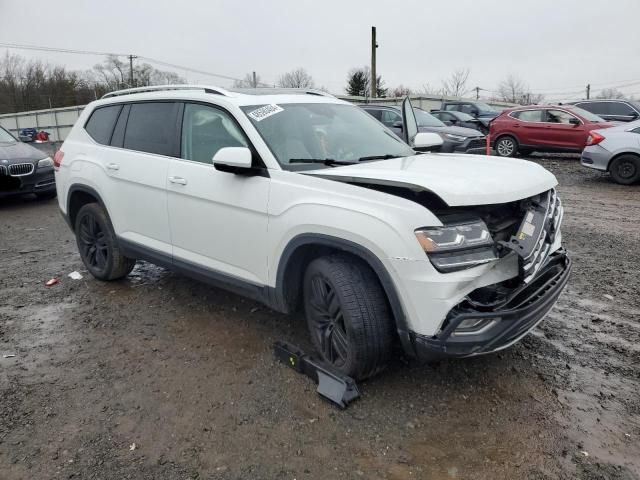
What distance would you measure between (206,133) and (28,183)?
7.15 metres

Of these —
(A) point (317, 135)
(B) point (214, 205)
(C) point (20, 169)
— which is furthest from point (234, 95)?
(C) point (20, 169)

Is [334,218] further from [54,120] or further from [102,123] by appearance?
[54,120]

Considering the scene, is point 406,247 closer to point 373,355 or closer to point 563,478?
point 373,355

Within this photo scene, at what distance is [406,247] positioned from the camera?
2613mm

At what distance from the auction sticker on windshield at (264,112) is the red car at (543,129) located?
38.9 ft

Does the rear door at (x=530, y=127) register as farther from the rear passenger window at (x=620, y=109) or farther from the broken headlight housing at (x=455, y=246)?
the broken headlight housing at (x=455, y=246)

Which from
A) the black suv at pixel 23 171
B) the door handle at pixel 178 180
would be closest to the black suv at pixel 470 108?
the black suv at pixel 23 171

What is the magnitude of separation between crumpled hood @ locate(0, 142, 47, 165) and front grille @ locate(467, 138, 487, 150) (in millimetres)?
9662

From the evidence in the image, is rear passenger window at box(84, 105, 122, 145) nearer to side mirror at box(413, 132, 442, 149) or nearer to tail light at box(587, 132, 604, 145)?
side mirror at box(413, 132, 442, 149)

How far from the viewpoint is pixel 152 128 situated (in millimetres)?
4309

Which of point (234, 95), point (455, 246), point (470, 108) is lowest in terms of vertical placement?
point (455, 246)

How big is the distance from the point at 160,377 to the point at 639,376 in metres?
3.08

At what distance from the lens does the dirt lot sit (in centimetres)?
253

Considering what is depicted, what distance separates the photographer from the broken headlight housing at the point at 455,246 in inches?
102
